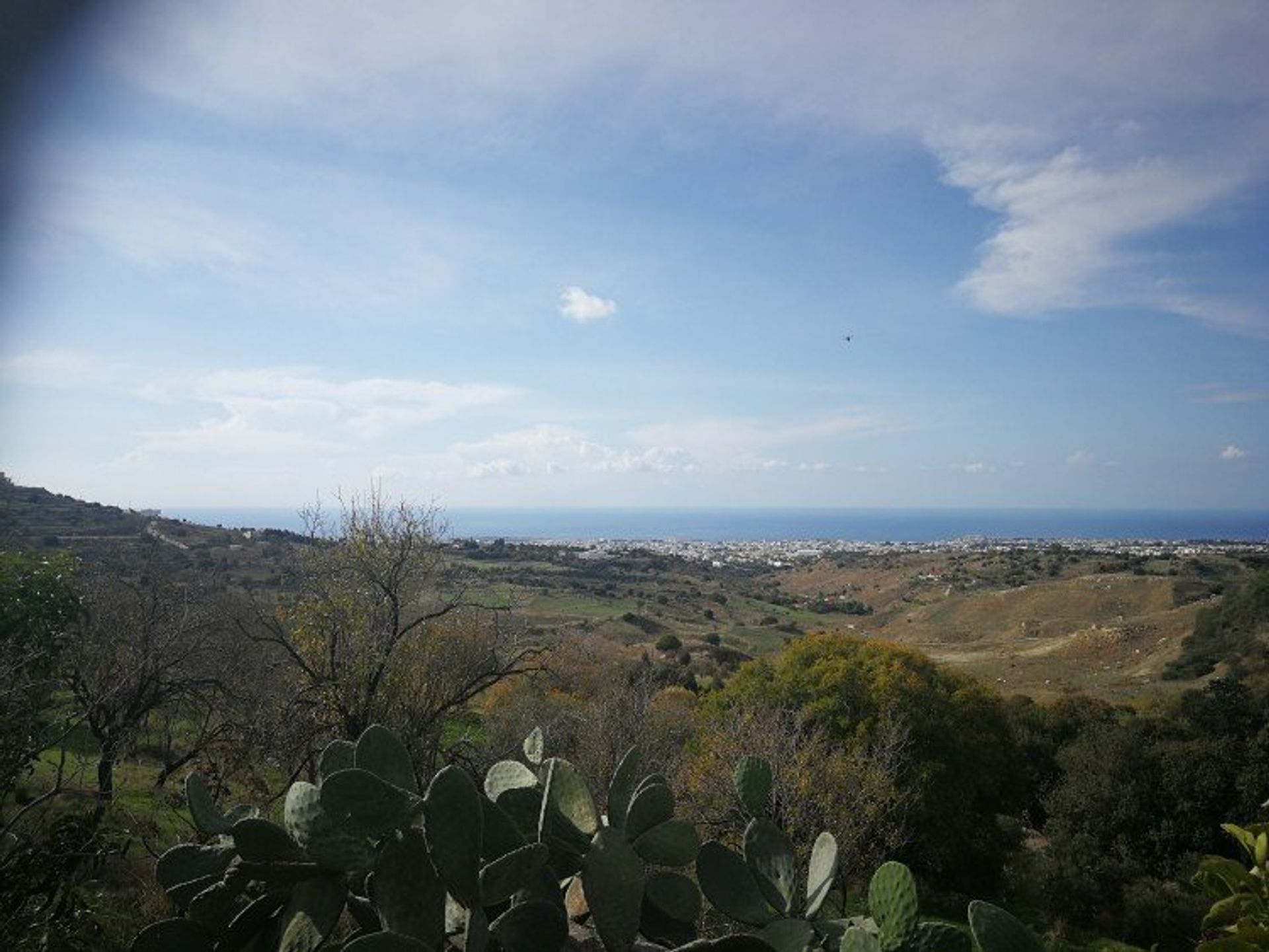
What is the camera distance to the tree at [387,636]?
11.3 m

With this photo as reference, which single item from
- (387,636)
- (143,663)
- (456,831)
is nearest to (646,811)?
(456,831)

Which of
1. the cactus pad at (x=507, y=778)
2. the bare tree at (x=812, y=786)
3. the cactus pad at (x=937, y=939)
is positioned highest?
the cactus pad at (x=507, y=778)

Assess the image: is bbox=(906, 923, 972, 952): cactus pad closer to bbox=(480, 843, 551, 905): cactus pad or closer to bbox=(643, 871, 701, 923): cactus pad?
bbox=(643, 871, 701, 923): cactus pad

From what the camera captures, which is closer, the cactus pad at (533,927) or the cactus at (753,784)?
the cactus pad at (533,927)

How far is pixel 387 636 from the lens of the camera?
38.4 feet

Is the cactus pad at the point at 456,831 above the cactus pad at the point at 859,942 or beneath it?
above

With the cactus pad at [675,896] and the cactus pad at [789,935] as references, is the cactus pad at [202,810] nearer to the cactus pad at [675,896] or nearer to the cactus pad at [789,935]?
the cactus pad at [675,896]

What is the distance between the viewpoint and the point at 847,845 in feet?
42.3

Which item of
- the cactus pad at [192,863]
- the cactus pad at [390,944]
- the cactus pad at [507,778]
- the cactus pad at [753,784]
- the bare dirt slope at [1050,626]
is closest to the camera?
the cactus pad at [390,944]

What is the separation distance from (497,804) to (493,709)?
2039 centimetres

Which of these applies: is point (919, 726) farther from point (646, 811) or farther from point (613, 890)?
point (613, 890)

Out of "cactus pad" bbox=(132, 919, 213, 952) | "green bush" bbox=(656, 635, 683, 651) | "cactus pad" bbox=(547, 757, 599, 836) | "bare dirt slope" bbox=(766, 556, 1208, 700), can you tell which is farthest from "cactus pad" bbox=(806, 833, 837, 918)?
"green bush" bbox=(656, 635, 683, 651)

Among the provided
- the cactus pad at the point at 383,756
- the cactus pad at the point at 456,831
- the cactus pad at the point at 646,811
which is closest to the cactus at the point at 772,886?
the cactus pad at the point at 646,811

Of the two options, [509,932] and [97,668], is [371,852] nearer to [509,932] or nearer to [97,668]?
[509,932]
